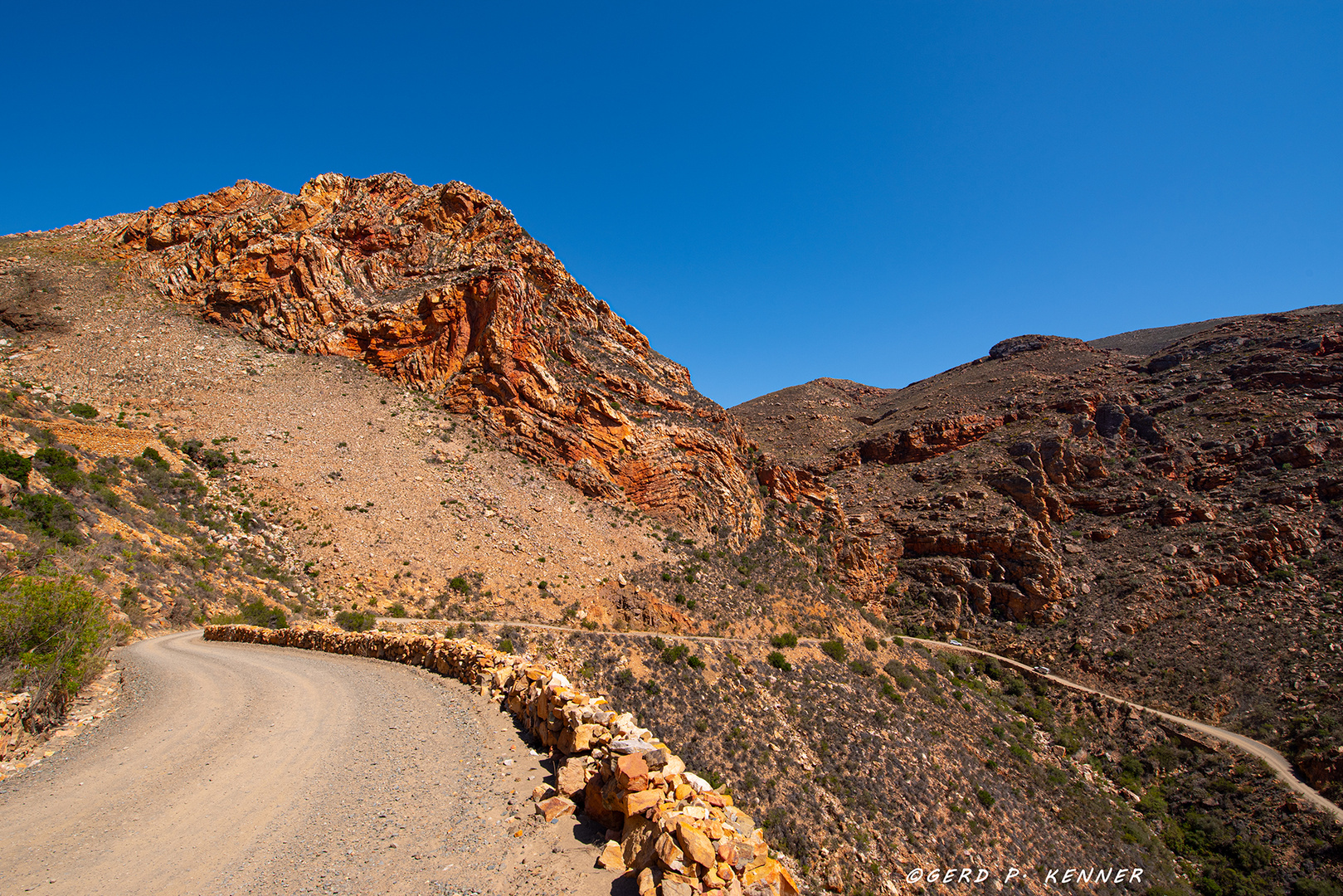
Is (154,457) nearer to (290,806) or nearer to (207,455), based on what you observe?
(207,455)

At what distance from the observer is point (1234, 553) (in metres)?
37.3

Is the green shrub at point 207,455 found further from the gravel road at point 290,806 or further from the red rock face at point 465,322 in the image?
the gravel road at point 290,806

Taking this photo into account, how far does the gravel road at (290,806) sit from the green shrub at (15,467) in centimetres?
1449

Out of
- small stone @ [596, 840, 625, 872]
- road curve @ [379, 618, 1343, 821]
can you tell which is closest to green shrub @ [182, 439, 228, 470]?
road curve @ [379, 618, 1343, 821]

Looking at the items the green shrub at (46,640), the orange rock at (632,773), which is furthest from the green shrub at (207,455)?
the orange rock at (632,773)

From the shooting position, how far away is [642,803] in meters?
4.96

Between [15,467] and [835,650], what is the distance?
33869 mm

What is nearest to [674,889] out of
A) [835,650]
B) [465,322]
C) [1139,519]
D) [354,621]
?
[354,621]

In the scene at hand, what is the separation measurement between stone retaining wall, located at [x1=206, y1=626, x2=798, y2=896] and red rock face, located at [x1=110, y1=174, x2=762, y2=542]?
88.1ft

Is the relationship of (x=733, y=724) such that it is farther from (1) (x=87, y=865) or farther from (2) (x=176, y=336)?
(2) (x=176, y=336)

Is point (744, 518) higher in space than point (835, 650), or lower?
higher

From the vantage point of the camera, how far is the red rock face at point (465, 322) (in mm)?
36031

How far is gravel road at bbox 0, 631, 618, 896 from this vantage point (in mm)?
4570

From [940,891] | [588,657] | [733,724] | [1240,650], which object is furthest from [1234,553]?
[588,657]
